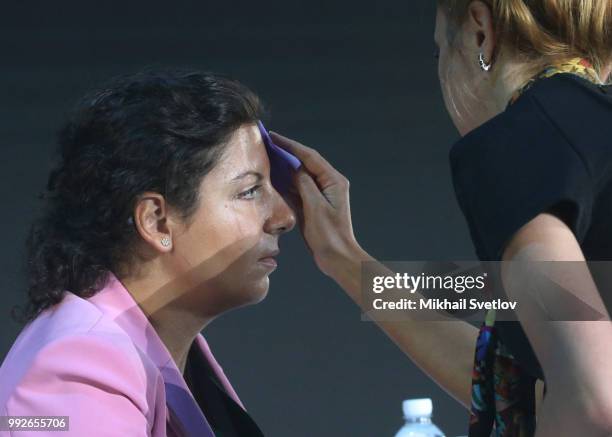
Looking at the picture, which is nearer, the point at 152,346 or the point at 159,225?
the point at 152,346

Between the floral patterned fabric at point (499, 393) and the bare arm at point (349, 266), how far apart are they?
1.29ft

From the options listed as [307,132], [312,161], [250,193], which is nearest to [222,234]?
[250,193]

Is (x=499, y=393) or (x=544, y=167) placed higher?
(x=544, y=167)

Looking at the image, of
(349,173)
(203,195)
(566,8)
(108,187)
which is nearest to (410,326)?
(203,195)

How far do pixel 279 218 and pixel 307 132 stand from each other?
194 cm

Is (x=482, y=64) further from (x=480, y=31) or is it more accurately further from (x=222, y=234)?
(x=222, y=234)

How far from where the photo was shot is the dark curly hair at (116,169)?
65.2 inches

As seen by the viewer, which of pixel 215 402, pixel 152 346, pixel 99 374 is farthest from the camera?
pixel 215 402

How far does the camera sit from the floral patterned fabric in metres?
1.14

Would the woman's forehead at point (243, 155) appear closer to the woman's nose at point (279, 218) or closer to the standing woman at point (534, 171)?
the woman's nose at point (279, 218)

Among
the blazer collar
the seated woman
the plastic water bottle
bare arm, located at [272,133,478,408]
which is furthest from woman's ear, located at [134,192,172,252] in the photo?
the plastic water bottle

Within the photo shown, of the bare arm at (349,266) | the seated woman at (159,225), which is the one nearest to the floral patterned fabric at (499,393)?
the bare arm at (349,266)

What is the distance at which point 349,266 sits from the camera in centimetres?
171

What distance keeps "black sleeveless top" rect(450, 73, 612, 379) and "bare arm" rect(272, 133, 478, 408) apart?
26.8 inches
